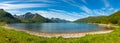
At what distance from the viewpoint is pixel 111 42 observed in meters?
24.6

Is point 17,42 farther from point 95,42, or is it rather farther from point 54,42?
point 95,42

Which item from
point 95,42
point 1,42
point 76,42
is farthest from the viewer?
point 76,42

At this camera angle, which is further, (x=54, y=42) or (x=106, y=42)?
(x=54, y=42)

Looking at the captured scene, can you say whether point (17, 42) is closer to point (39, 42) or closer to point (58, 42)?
point (39, 42)

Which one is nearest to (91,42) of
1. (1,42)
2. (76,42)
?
(76,42)

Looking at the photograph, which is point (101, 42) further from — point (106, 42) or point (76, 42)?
point (76, 42)

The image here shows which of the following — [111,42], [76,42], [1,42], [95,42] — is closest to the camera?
[1,42]

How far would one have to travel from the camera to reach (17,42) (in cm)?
2567

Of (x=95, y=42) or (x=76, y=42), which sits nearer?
(x=95, y=42)

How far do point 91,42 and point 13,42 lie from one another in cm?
918

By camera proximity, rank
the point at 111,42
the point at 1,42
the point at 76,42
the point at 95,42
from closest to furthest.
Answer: the point at 1,42 < the point at 111,42 < the point at 95,42 < the point at 76,42

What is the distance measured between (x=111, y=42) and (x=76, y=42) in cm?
556

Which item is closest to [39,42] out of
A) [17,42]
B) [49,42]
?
[49,42]

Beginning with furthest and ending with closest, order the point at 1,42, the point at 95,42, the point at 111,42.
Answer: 1. the point at 95,42
2. the point at 111,42
3. the point at 1,42
